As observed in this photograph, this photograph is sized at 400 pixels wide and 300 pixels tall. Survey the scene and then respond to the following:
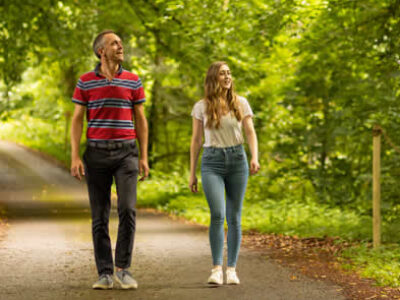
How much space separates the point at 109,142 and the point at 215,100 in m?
1.13

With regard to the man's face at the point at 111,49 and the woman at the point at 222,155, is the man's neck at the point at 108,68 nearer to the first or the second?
the man's face at the point at 111,49

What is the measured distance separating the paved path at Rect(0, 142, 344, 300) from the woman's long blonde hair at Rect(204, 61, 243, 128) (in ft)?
5.21

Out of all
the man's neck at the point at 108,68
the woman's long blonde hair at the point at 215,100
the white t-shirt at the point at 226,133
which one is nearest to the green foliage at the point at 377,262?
the white t-shirt at the point at 226,133

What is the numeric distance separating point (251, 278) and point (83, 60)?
42.2 feet

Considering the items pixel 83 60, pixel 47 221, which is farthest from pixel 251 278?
pixel 83 60

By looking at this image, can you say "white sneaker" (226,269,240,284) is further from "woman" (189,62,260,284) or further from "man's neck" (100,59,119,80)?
"man's neck" (100,59,119,80)

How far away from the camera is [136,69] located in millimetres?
20172

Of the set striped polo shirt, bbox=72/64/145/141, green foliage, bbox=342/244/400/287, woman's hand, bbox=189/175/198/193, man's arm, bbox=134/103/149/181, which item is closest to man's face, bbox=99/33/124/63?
striped polo shirt, bbox=72/64/145/141

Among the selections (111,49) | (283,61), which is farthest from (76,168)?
(283,61)

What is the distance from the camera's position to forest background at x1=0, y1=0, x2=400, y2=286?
1081 cm

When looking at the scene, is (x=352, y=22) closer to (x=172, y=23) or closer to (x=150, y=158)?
Answer: (x=172, y=23)

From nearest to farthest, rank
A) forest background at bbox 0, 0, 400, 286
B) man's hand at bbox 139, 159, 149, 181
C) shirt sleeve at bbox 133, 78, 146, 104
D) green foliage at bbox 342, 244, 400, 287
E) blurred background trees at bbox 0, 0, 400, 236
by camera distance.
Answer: shirt sleeve at bbox 133, 78, 146, 104
man's hand at bbox 139, 159, 149, 181
green foliage at bbox 342, 244, 400, 287
forest background at bbox 0, 0, 400, 286
blurred background trees at bbox 0, 0, 400, 236

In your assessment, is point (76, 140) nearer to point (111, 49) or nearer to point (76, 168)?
point (76, 168)

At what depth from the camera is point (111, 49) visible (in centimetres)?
605
